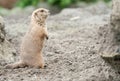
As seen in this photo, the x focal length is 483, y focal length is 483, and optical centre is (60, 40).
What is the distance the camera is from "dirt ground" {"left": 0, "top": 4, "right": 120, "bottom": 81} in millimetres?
6883

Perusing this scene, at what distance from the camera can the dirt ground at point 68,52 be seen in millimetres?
6883

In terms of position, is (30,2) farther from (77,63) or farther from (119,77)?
(119,77)

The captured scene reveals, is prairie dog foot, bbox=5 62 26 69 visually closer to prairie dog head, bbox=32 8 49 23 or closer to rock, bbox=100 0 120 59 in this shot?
prairie dog head, bbox=32 8 49 23

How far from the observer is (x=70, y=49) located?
29.3 ft

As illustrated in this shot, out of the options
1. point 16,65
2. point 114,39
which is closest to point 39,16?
point 16,65

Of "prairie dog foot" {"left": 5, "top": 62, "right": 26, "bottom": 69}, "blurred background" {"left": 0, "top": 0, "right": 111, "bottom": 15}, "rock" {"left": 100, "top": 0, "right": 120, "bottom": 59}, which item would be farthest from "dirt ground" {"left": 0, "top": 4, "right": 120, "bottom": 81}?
"blurred background" {"left": 0, "top": 0, "right": 111, "bottom": 15}

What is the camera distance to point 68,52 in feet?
28.2

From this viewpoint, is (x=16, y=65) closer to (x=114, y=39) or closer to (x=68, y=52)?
(x=68, y=52)

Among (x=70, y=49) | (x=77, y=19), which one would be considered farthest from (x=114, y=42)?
(x=77, y=19)

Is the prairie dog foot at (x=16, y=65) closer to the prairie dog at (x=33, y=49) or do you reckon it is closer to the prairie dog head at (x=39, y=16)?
the prairie dog at (x=33, y=49)

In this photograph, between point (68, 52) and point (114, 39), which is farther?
point (68, 52)

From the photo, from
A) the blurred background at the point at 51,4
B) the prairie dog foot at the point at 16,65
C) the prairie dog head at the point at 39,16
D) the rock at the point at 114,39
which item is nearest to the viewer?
the rock at the point at 114,39

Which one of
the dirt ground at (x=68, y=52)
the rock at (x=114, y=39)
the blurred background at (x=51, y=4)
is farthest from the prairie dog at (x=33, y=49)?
the blurred background at (x=51, y=4)

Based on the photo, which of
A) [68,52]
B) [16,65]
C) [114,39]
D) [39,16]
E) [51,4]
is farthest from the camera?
[51,4]
